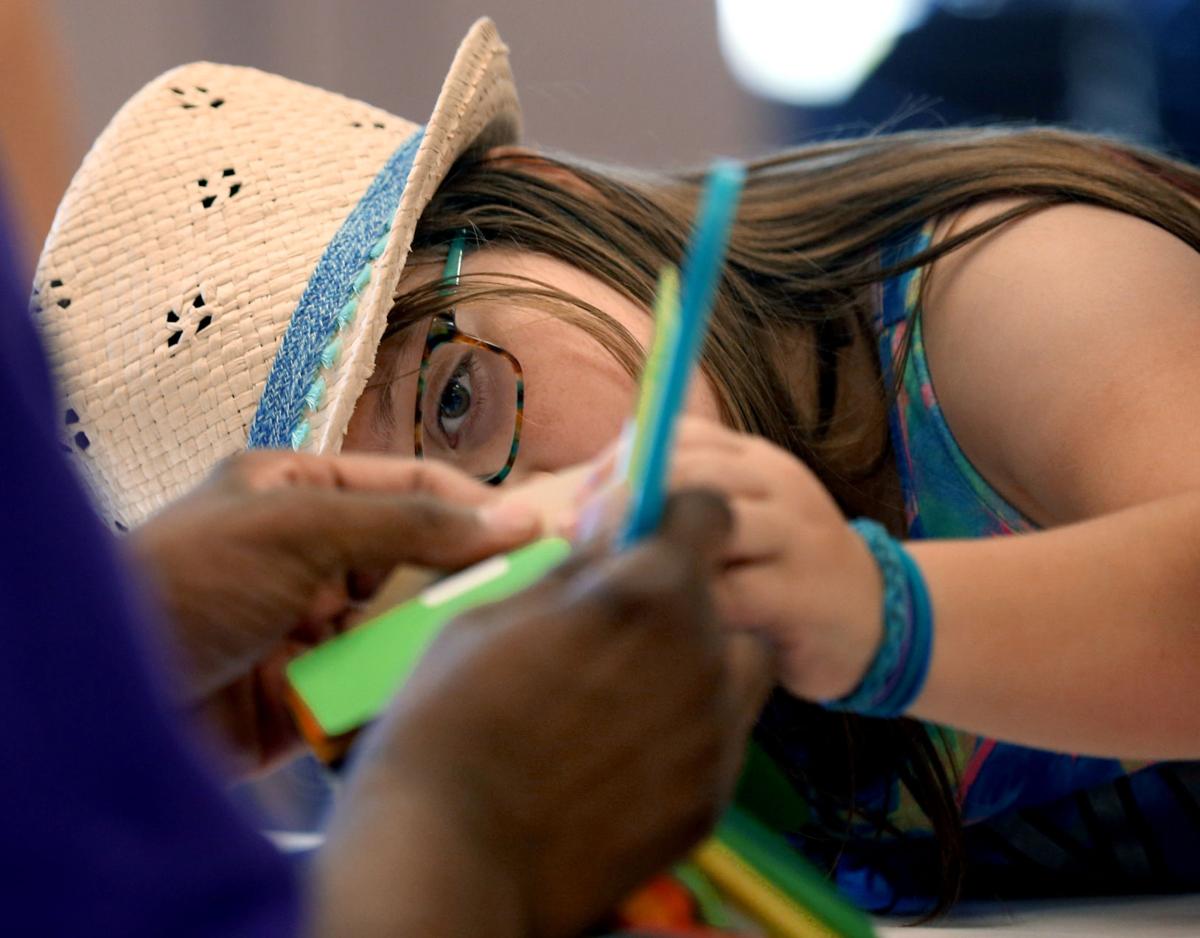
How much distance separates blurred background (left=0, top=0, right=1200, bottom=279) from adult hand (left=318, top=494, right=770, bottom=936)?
1876 millimetres

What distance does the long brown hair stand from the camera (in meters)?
0.87

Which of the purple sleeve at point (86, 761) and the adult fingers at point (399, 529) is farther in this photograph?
the adult fingers at point (399, 529)

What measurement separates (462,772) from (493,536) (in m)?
0.19

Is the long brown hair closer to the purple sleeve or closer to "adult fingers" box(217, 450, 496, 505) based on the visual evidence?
"adult fingers" box(217, 450, 496, 505)

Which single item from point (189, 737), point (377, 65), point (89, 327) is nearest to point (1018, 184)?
point (89, 327)

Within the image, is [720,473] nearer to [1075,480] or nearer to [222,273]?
[1075,480]

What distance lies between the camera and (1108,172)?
0.90 meters

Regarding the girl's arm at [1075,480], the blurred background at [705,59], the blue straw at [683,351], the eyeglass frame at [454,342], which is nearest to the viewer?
the blue straw at [683,351]

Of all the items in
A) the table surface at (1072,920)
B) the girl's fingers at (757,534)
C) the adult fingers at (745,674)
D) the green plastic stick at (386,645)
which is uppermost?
the girl's fingers at (757,534)

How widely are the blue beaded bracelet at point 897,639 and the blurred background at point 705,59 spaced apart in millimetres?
1705

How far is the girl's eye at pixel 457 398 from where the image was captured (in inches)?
32.7

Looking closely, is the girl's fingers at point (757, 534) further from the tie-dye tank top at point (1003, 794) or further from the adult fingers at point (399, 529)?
the tie-dye tank top at point (1003, 794)

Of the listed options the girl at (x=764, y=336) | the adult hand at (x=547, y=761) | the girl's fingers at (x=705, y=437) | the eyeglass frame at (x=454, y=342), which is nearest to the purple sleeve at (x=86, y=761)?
the adult hand at (x=547, y=761)

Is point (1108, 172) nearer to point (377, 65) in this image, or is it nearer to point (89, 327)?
point (89, 327)
